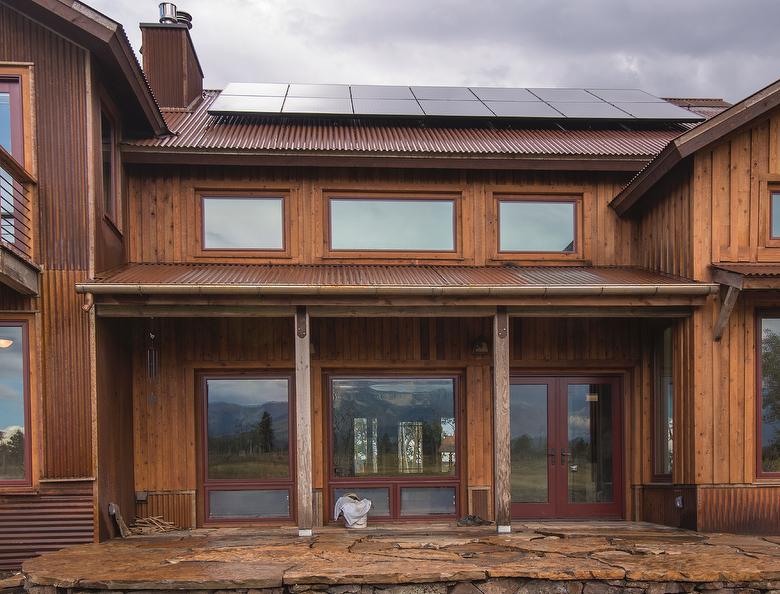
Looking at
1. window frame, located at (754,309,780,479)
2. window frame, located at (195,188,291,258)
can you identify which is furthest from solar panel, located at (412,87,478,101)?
window frame, located at (754,309,780,479)

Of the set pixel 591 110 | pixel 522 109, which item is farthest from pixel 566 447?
pixel 591 110

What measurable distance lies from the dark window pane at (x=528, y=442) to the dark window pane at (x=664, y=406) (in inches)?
62.4

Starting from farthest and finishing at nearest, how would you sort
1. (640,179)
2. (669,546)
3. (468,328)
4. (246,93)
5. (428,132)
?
(246,93), (428,132), (468,328), (640,179), (669,546)

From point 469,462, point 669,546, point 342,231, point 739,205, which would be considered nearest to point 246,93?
point 342,231

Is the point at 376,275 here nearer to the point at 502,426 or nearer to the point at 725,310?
the point at 502,426

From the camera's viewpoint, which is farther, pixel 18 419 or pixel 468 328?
pixel 468 328

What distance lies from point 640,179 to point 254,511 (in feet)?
23.7

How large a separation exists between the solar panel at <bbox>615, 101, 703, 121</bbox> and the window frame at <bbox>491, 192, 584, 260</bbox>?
2.69m

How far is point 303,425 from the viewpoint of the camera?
759cm

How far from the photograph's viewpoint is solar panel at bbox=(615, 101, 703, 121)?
10.8m

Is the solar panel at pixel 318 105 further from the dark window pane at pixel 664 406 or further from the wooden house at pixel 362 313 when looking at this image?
the dark window pane at pixel 664 406

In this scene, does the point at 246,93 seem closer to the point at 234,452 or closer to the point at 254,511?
the point at 234,452

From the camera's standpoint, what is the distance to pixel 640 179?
852 cm

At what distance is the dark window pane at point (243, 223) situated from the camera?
9.13 meters
